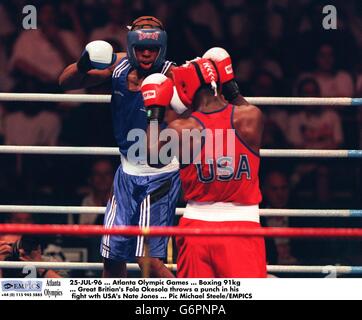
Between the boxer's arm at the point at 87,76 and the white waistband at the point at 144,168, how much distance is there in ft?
1.19

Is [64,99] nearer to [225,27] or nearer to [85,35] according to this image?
[85,35]

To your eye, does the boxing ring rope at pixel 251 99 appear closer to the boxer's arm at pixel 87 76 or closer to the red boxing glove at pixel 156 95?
the boxer's arm at pixel 87 76

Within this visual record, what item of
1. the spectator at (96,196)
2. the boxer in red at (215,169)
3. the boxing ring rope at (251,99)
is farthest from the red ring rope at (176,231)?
the spectator at (96,196)

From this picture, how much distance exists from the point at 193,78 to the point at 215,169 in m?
0.39

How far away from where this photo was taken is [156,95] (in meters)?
4.42

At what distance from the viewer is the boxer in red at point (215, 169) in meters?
4.50

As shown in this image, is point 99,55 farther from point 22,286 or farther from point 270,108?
point 270,108

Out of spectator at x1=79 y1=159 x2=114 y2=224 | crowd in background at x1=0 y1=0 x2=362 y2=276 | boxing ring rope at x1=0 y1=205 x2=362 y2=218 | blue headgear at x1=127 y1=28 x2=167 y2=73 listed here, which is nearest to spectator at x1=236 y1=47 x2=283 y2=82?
crowd in background at x1=0 y1=0 x2=362 y2=276

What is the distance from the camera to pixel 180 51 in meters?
5.78

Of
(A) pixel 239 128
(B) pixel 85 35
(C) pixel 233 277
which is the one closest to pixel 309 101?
(A) pixel 239 128

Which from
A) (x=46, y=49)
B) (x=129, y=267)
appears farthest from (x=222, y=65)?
(x=46, y=49)

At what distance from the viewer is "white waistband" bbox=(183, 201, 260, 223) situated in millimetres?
4562

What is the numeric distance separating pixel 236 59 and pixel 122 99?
4.24 feet

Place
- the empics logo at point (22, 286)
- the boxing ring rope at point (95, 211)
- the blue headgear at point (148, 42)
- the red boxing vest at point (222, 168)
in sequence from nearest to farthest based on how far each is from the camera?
the empics logo at point (22, 286), the red boxing vest at point (222, 168), the blue headgear at point (148, 42), the boxing ring rope at point (95, 211)
